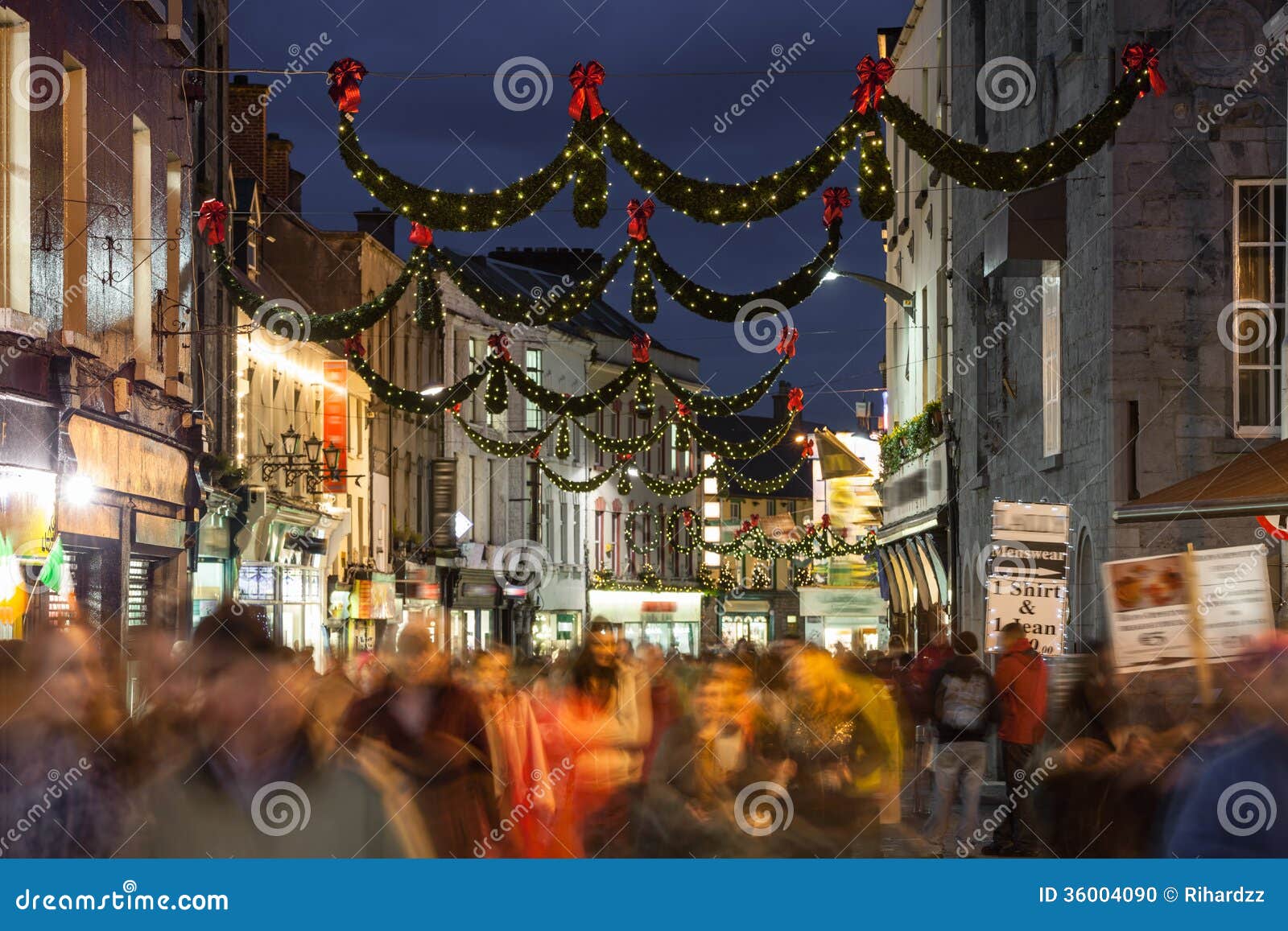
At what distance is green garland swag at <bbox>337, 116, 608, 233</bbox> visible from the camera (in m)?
15.2

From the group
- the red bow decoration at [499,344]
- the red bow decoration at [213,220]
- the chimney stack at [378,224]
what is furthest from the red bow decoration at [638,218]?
the chimney stack at [378,224]

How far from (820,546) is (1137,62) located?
35092mm

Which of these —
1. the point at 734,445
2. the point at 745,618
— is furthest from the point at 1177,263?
the point at 745,618

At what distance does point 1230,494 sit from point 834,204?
619 centimetres

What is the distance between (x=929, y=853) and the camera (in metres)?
14.5

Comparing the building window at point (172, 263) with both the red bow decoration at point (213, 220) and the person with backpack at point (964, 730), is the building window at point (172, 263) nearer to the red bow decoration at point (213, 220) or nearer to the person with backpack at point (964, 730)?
the red bow decoration at point (213, 220)

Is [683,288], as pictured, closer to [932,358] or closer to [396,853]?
[396,853]

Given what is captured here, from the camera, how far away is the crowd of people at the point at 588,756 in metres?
8.65

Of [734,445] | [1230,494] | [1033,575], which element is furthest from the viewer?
[734,445]

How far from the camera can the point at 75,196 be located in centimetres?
1767

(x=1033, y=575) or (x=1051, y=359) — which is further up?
(x=1051, y=359)

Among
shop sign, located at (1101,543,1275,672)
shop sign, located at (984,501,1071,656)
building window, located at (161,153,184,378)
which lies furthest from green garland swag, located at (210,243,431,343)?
shop sign, located at (1101,543,1275,672)

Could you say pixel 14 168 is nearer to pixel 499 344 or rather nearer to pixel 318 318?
pixel 318 318

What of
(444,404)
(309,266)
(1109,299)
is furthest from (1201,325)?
(309,266)
